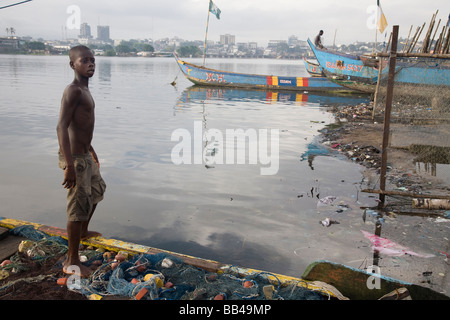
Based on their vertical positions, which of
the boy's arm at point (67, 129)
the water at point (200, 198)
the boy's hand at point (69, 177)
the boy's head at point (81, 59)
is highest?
the boy's head at point (81, 59)

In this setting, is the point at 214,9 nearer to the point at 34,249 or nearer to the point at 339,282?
the point at 34,249

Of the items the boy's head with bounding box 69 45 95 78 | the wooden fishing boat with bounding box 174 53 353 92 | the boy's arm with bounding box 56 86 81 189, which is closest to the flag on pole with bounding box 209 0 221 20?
the wooden fishing boat with bounding box 174 53 353 92

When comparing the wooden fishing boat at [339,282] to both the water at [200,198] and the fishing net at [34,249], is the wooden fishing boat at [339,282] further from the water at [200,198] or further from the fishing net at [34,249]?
the fishing net at [34,249]

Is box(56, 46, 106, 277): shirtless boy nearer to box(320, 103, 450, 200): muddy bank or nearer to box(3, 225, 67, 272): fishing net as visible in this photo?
box(3, 225, 67, 272): fishing net

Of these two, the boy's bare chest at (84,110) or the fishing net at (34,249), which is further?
the fishing net at (34,249)

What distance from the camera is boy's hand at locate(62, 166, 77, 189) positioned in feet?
9.82

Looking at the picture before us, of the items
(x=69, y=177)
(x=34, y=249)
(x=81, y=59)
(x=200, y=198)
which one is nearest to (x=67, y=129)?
(x=69, y=177)

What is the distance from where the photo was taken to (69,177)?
9.84 ft

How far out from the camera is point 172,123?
11688mm

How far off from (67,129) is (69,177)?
0.39m

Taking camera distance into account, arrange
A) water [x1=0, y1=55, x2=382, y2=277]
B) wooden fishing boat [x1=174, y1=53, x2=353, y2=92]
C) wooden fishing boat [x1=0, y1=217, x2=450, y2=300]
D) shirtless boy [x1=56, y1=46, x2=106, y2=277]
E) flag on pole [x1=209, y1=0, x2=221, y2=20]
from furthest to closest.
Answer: wooden fishing boat [x1=174, y1=53, x2=353, y2=92] < flag on pole [x1=209, y1=0, x2=221, y2=20] < water [x1=0, y1=55, x2=382, y2=277] < shirtless boy [x1=56, y1=46, x2=106, y2=277] < wooden fishing boat [x1=0, y1=217, x2=450, y2=300]

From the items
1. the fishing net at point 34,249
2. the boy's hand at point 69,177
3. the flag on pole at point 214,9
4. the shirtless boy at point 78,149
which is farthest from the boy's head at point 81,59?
the flag on pole at point 214,9

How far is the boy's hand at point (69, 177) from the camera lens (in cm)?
299
